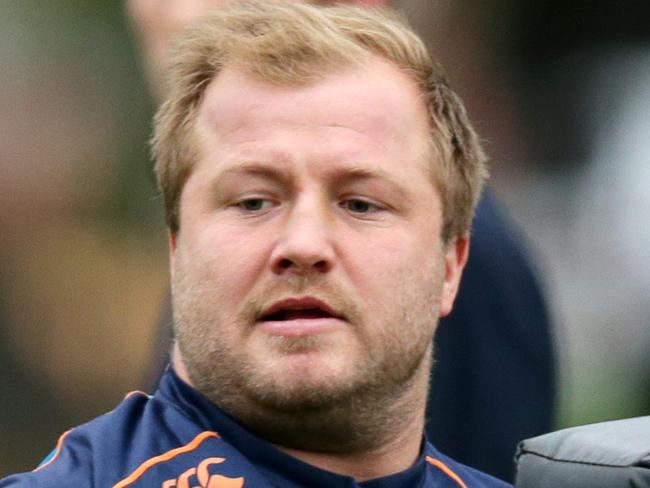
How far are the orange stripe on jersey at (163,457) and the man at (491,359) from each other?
879 mm

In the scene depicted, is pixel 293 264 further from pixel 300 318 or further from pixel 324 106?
pixel 324 106

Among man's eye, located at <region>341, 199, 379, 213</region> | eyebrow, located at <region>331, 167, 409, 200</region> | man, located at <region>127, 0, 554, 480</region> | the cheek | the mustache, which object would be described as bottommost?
man, located at <region>127, 0, 554, 480</region>

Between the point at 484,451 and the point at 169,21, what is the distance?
1.17 meters

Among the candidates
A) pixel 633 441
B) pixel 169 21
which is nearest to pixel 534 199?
pixel 169 21

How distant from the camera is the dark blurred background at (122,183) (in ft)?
22.5

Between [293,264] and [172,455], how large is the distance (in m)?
0.35

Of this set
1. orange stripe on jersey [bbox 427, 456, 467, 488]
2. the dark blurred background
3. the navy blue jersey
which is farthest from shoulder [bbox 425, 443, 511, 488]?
the dark blurred background

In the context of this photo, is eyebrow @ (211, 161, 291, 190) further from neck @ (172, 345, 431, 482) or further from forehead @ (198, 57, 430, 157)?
neck @ (172, 345, 431, 482)

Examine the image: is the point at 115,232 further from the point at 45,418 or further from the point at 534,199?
the point at 534,199

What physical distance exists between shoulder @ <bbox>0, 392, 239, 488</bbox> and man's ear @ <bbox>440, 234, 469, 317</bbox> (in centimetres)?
49

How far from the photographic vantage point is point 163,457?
273cm

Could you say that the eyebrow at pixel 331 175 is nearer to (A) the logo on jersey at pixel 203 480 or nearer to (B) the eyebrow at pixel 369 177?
(B) the eyebrow at pixel 369 177

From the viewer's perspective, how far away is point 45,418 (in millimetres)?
7168

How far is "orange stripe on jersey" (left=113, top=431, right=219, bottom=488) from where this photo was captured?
2662 millimetres
